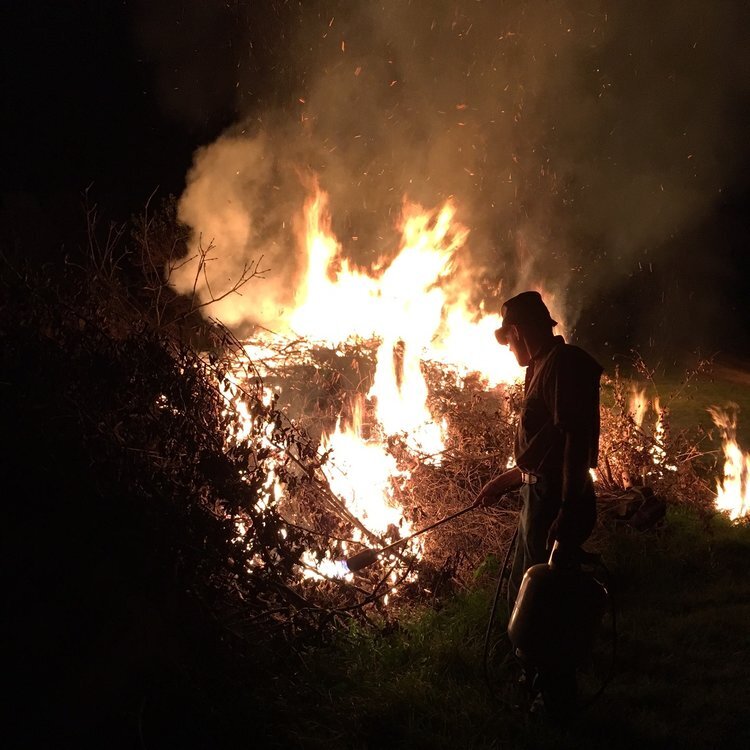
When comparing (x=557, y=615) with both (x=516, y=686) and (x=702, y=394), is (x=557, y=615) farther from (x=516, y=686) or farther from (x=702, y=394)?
(x=702, y=394)

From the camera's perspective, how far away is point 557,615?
2.96 meters

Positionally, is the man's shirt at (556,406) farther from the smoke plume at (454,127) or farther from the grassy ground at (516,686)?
the smoke plume at (454,127)

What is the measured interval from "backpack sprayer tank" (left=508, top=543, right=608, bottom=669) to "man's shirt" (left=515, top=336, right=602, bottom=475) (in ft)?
1.56

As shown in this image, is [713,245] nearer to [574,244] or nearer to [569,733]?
[574,244]

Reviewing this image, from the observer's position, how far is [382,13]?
8.78 metres

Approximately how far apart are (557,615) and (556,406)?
90 cm

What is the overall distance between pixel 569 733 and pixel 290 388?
3.44m

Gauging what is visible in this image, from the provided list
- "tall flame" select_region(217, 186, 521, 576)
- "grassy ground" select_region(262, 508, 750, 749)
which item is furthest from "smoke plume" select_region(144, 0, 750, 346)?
"grassy ground" select_region(262, 508, 750, 749)

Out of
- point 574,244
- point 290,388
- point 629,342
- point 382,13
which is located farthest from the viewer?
point 629,342

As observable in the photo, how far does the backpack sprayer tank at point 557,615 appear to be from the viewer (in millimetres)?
2961

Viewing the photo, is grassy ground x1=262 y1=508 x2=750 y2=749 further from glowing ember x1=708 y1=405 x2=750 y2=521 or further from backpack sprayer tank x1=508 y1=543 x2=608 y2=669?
glowing ember x1=708 y1=405 x2=750 y2=521

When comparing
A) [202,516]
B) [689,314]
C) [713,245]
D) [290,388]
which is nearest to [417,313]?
[290,388]

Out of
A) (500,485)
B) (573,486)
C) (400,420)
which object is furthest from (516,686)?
(400,420)

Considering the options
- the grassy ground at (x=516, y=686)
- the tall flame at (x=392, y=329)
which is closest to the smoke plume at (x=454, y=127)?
the tall flame at (x=392, y=329)
